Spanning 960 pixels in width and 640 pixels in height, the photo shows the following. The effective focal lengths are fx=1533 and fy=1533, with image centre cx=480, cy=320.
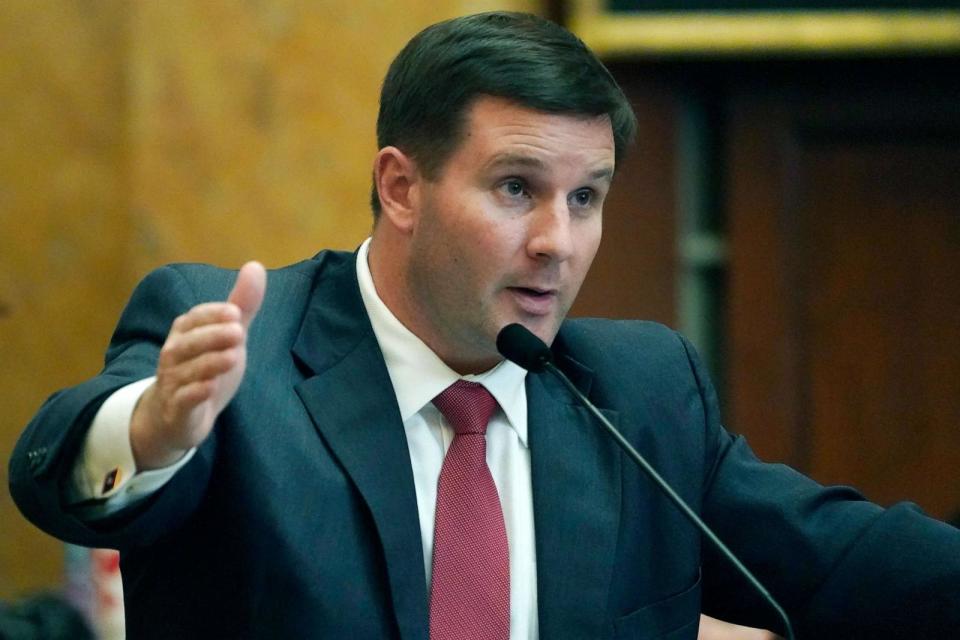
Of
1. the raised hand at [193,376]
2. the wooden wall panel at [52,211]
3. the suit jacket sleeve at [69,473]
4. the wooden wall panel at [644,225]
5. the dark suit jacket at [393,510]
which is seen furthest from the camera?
the wooden wall panel at [644,225]

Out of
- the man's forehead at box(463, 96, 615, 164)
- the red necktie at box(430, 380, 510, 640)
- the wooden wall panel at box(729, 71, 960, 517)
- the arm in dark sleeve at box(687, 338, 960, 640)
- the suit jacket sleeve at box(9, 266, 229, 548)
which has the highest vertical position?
the man's forehead at box(463, 96, 615, 164)

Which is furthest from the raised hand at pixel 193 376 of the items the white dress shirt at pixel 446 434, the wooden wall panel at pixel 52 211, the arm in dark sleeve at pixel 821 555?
the wooden wall panel at pixel 52 211

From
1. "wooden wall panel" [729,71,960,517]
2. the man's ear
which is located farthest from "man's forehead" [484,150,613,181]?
"wooden wall panel" [729,71,960,517]

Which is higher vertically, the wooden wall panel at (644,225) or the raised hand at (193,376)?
the raised hand at (193,376)

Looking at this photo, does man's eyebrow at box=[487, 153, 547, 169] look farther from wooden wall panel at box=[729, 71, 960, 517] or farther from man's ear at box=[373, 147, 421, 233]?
wooden wall panel at box=[729, 71, 960, 517]

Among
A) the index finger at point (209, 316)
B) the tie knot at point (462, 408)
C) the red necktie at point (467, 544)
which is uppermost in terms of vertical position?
the index finger at point (209, 316)

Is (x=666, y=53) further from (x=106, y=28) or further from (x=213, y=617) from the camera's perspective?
(x=213, y=617)

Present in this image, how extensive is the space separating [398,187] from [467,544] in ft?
1.59

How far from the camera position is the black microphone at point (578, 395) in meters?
1.63

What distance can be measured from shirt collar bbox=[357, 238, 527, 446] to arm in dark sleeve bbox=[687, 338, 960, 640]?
0.28 metres

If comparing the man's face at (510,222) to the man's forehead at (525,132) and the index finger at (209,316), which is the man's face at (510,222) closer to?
the man's forehead at (525,132)

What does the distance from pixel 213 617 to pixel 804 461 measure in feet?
8.64

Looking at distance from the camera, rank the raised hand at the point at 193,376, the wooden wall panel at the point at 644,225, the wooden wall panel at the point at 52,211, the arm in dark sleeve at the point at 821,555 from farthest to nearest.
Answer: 1. the wooden wall panel at the point at 644,225
2. the wooden wall panel at the point at 52,211
3. the arm in dark sleeve at the point at 821,555
4. the raised hand at the point at 193,376

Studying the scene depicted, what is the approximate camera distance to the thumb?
1.49 m
